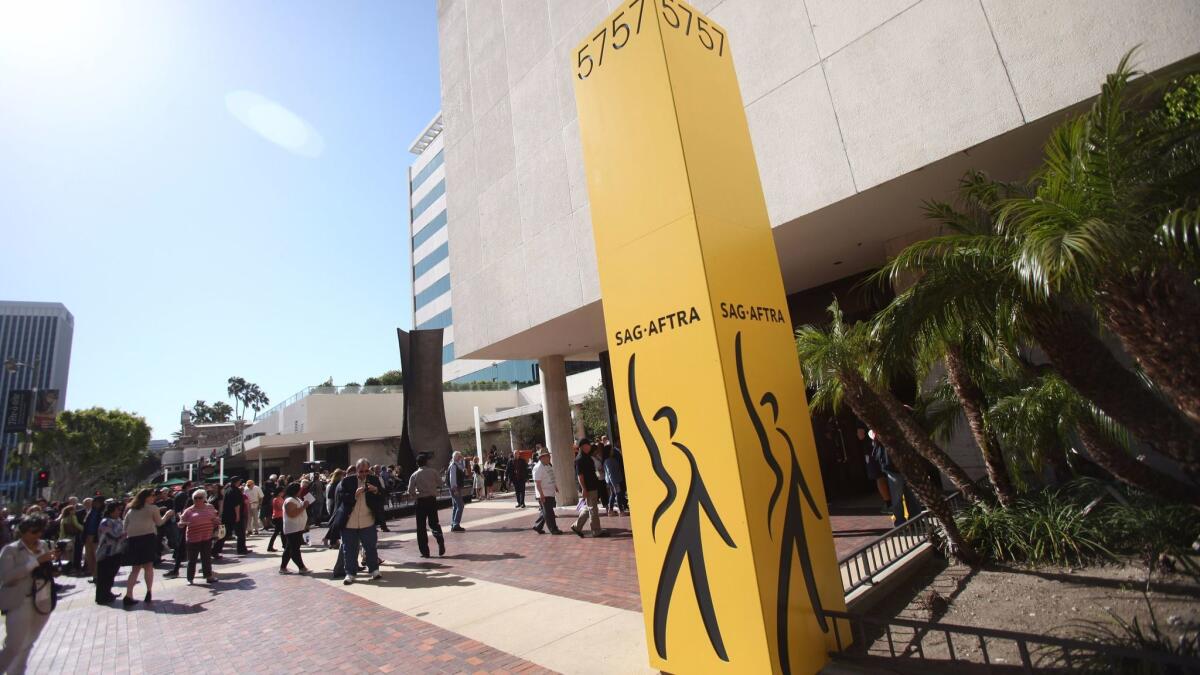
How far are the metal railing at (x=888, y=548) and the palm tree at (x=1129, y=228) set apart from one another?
277 centimetres

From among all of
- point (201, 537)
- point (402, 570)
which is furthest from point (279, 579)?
point (402, 570)

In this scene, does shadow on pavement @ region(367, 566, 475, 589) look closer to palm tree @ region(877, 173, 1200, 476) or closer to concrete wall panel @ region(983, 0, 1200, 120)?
palm tree @ region(877, 173, 1200, 476)

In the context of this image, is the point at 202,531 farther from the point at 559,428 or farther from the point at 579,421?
the point at 579,421

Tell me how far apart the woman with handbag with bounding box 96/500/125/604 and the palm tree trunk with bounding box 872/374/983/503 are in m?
12.0

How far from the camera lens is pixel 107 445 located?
46406 mm

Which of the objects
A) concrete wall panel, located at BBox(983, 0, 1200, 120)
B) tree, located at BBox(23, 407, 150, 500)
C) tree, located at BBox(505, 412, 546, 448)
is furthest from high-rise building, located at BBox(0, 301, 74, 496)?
concrete wall panel, located at BBox(983, 0, 1200, 120)

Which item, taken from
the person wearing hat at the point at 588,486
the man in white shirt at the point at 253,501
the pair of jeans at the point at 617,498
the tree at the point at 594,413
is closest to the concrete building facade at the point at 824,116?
the person wearing hat at the point at 588,486

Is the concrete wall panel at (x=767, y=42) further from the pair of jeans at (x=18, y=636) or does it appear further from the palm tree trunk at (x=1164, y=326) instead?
the pair of jeans at (x=18, y=636)

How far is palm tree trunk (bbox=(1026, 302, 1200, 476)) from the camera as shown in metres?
4.18

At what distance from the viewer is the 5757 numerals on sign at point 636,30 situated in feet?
15.3

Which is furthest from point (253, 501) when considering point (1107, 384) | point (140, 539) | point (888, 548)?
point (1107, 384)

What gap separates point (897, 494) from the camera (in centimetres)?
853

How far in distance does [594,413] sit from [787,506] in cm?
2880

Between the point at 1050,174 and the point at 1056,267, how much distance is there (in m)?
1.14
